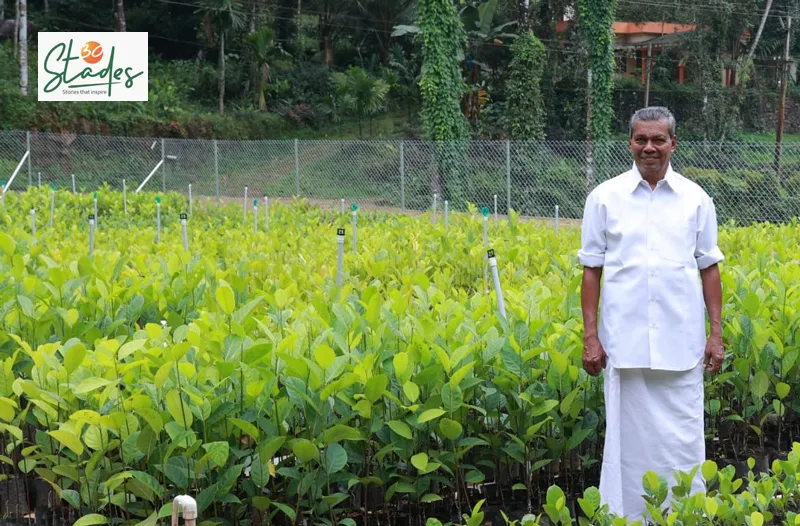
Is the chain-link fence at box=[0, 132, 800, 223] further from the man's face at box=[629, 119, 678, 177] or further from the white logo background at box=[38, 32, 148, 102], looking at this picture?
the man's face at box=[629, 119, 678, 177]

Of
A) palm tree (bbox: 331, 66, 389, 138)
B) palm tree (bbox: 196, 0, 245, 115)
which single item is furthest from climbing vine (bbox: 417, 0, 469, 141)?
palm tree (bbox: 196, 0, 245, 115)

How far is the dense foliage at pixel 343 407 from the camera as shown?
10.6 feet

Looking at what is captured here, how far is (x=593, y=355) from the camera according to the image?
3.66 m

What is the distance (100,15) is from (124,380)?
37977 millimetres

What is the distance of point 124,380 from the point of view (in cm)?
345

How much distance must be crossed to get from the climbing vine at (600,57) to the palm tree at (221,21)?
12.9 m

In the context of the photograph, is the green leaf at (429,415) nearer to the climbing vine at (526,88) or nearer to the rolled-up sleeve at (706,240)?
the rolled-up sleeve at (706,240)

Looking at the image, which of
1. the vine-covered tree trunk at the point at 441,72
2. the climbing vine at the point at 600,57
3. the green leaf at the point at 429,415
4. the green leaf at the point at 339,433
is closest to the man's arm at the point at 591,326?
the green leaf at the point at 429,415

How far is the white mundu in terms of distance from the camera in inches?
141

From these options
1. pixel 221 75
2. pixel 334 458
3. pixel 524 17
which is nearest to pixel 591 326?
pixel 334 458

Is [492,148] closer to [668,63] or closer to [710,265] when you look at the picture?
[668,63]

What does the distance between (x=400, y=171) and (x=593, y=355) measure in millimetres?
19117

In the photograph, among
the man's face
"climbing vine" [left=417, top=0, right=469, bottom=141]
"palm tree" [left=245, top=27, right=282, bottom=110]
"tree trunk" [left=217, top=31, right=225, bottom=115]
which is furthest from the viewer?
"tree trunk" [left=217, top=31, right=225, bottom=115]

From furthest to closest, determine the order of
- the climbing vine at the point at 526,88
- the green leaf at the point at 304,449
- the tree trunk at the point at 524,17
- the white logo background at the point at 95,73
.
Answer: the tree trunk at the point at 524,17
the climbing vine at the point at 526,88
the white logo background at the point at 95,73
the green leaf at the point at 304,449
